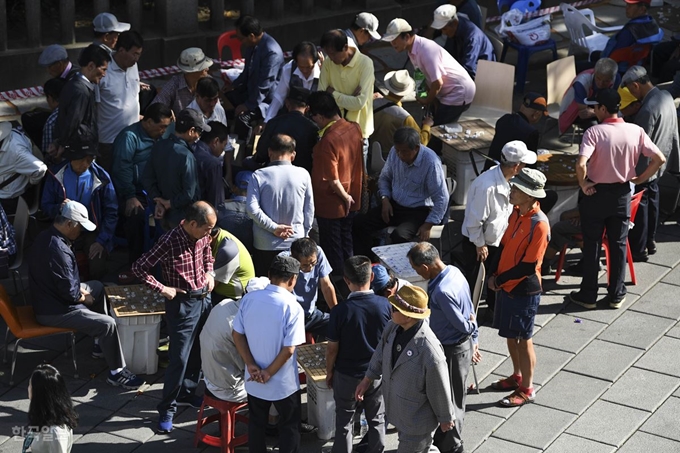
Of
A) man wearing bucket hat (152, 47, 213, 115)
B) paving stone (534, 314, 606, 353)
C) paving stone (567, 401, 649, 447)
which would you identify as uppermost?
man wearing bucket hat (152, 47, 213, 115)

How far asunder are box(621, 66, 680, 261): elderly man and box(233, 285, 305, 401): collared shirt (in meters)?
4.65

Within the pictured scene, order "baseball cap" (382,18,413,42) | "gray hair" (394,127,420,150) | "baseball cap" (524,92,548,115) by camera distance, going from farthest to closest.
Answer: "baseball cap" (382,18,413,42)
"baseball cap" (524,92,548,115)
"gray hair" (394,127,420,150)

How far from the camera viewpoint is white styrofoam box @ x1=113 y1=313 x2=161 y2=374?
9414 millimetres

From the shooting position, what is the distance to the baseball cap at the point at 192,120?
10.0 meters

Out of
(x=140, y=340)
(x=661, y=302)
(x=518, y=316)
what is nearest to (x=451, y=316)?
(x=518, y=316)

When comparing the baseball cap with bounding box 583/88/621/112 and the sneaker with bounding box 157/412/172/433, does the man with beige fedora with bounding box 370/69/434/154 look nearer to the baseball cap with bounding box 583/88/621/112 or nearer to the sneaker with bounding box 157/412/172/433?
the baseball cap with bounding box 583/88/621/112

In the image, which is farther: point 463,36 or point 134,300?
point 463,36

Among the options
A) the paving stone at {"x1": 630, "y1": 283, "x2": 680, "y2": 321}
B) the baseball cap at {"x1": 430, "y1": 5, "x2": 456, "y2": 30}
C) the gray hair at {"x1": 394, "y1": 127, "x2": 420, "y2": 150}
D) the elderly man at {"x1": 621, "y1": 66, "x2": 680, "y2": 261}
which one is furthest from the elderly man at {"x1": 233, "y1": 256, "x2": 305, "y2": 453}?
the baseball cap at {"x1": 430, "y1": 5, "x2": 456, "y2": 30}

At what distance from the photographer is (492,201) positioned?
9922 millimetres

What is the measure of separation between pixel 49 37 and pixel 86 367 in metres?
5.69

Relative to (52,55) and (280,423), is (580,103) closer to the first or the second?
(52,55)

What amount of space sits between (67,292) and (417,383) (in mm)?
3089

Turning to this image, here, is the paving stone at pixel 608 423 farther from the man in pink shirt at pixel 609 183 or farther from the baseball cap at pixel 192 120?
the baseball cap at pixel 192 120

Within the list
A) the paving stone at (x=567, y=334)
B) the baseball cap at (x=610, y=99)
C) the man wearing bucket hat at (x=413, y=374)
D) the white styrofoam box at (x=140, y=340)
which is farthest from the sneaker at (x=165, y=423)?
the baseball cap at (x=610, y=99)
